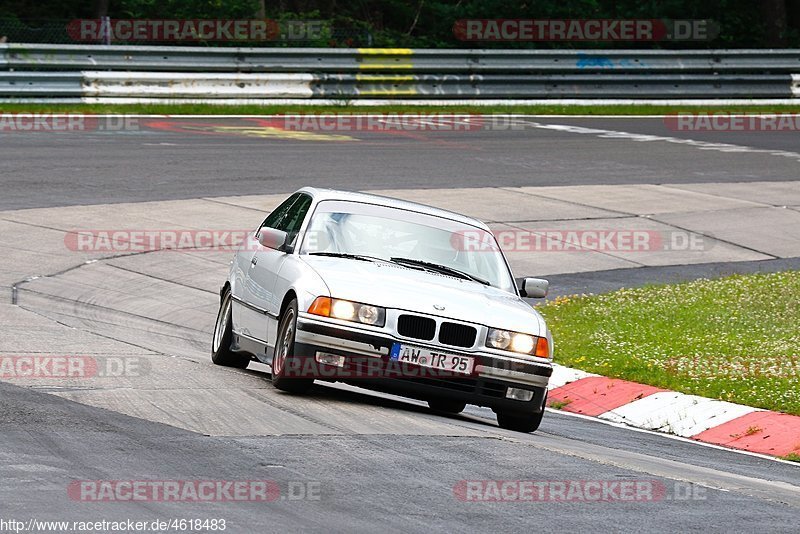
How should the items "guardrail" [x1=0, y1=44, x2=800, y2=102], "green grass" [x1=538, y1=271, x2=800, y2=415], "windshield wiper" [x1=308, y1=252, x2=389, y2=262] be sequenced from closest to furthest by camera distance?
"windshield wiper" [x1=308, y1=252, x2=389, y2=262] < "green grass" [x1=538, y1=271, x2=800, y2=415] < "guardrail" [x1=0, y1=44, x2=800, y2=102]

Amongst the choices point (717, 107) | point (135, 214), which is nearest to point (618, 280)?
point (135, 214)

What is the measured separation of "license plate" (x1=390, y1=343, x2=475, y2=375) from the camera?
913 centimetres

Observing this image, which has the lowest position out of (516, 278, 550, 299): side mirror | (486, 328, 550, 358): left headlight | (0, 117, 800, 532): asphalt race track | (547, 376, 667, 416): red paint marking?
(547, 376, 667, 416): red paint marking

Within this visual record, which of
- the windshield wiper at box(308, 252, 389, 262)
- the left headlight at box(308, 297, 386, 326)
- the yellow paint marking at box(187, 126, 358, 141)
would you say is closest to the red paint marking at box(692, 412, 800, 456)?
the windshield wiper at box(308, 252, 389, 262)

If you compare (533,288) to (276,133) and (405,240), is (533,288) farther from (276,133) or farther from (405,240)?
(276,133)

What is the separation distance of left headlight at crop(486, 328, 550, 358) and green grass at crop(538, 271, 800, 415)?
2591 mm

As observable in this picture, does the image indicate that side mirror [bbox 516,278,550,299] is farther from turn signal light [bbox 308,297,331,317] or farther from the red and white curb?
turn signal light [bbox 308,297,331,317]

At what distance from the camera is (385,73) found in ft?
103

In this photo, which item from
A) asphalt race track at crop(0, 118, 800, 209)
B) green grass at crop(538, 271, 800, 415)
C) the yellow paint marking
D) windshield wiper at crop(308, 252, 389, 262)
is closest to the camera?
windshield wiper at crop(308, 252, 389, 262)

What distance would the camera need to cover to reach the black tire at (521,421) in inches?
377

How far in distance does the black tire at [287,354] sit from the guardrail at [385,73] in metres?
17.9

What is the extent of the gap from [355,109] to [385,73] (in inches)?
81.8

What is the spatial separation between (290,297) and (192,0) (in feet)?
90.2

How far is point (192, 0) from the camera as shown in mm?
35875
